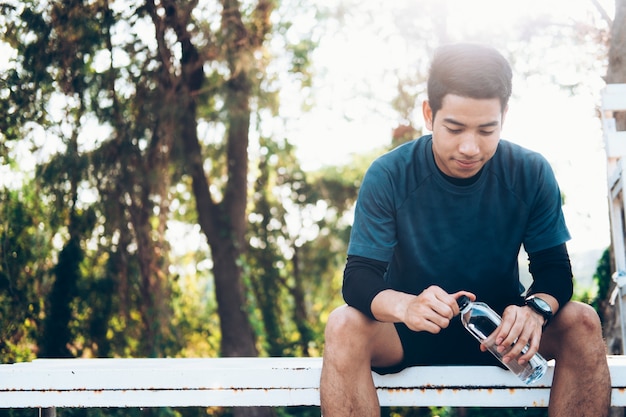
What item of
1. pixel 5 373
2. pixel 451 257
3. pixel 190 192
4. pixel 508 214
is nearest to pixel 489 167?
pixel 508 214

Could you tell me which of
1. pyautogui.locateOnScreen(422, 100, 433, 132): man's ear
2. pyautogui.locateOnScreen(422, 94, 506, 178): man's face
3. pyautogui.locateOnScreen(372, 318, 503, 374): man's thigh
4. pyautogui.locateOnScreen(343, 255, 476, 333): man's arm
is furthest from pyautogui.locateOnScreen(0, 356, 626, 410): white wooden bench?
pyautogui.locateOnScreen(422, 100, 433, 132): man's ear

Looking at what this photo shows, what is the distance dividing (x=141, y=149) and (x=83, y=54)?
0.78 m

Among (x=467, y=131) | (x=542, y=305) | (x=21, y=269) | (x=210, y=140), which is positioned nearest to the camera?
(x=542, y=305)

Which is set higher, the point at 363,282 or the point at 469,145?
the point at 469,145

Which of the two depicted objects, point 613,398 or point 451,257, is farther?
point 451,257

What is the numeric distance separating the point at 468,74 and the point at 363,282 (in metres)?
0.68

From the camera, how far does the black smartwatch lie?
2.07 meters

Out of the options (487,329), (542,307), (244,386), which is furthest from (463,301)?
(244,386)

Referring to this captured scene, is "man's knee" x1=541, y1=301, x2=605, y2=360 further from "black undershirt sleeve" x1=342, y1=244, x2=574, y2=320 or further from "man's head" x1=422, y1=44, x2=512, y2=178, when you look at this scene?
"man's head" x1=422, y1=44, x2=512, y2=178

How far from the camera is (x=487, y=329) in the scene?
210 centimetres

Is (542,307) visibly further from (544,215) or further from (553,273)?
(544,215)

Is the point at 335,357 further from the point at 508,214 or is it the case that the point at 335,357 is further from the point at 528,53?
the point at 528,53

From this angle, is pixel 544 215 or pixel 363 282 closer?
pixel 363 282

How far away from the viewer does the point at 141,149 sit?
5.05 m
